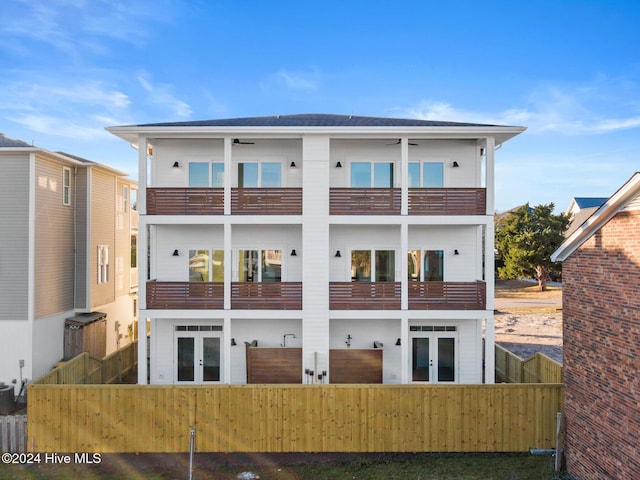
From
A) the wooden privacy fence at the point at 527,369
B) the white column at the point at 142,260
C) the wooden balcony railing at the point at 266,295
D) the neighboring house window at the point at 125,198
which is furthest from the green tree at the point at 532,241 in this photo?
the white column at the point at 142,260

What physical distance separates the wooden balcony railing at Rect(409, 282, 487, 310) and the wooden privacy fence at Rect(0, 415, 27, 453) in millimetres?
11741

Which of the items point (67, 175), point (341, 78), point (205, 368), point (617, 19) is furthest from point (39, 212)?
point (617, 19)

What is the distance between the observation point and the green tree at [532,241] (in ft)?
142

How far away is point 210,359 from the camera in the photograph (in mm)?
16125

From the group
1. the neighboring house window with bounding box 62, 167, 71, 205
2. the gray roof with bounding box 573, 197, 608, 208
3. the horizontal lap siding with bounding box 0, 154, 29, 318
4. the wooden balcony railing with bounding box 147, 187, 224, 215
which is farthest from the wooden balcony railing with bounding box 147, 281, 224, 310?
the gray roof with bounding box 573, 197, 608, 208

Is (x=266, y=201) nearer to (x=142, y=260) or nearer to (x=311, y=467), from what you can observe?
(x=142, y=260)

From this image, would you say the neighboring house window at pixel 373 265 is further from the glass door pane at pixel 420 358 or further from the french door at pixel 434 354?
the glass door pane at pixel 420 358

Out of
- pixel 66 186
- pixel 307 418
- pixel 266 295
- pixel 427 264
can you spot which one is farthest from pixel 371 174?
pixel 66 186

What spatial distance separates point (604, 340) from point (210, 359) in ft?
41.3

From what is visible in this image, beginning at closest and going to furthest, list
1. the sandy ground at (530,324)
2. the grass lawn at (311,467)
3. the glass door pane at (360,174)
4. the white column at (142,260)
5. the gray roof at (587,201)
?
1. the grass lawn at (311,467)
2. the white column at (142,260)
3. the glass door pane at (360,174)
4. the sandy ground at (530,324)
5. the gray roof at (587,201)

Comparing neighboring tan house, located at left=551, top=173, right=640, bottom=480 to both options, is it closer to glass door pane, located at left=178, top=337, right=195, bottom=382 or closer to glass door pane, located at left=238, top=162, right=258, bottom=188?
glass door pane, located at left=238, top=162, right=258, bottom=188

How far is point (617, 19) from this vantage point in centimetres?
2203

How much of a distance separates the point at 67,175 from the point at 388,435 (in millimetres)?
16288

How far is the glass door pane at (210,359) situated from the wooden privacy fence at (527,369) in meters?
11.0
